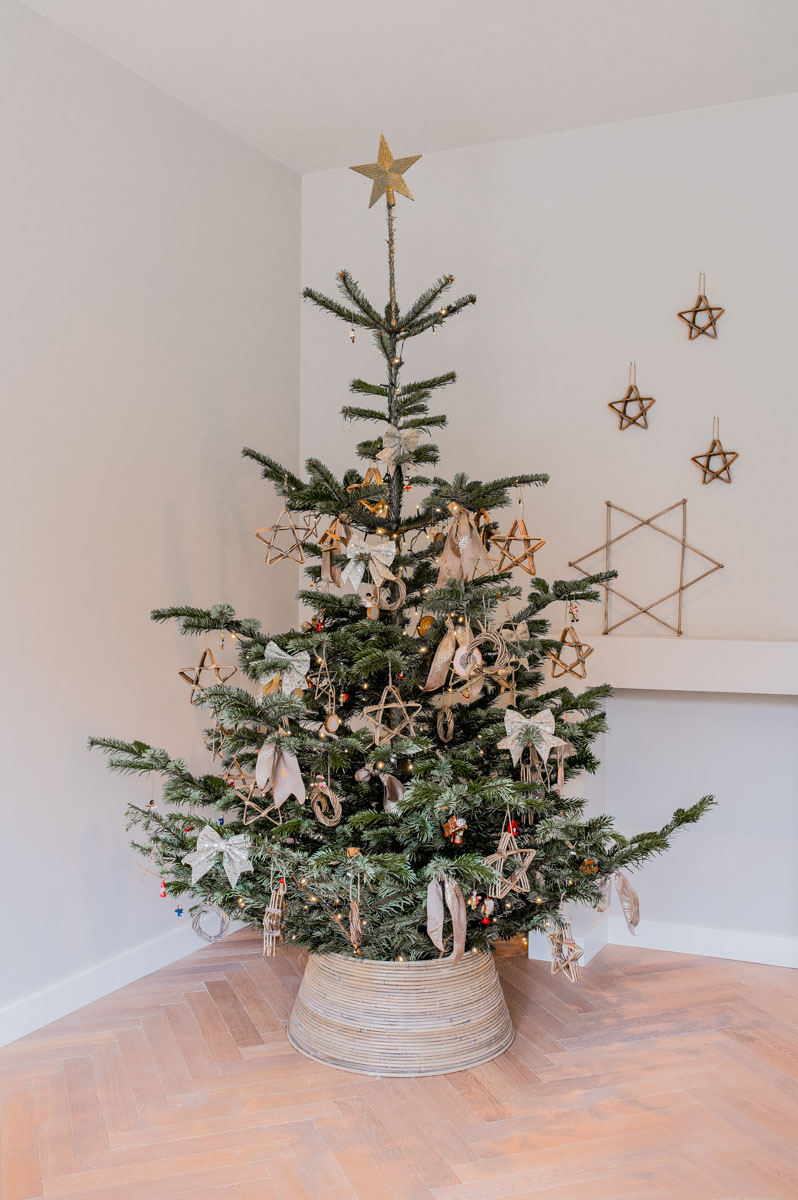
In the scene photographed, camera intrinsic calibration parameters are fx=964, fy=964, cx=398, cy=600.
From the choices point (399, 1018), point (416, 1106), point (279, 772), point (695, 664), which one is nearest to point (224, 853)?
point (279, 772)

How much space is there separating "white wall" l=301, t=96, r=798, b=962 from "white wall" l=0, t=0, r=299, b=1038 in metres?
0.79

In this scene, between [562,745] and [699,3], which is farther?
[699,3]

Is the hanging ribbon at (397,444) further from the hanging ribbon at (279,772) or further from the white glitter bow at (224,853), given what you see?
the white glitter bow at (224,853)

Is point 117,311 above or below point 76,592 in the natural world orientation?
above

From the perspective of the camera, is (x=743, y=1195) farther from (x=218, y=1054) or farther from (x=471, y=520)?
(x=471, y=520)

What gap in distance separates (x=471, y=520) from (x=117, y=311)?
136cm

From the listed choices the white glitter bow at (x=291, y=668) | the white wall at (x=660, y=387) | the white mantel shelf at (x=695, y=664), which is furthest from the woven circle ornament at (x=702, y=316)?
the white glitter bow at (x=291, y=668)

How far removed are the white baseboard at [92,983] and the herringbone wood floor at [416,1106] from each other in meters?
0.04

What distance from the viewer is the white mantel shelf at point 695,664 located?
2916 mm

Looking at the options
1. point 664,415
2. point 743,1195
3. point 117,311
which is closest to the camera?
point 743,1195

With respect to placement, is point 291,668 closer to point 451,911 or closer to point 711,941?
point 451,911

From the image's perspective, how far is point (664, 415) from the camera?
3.26 meters

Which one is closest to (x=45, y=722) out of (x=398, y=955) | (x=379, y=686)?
(x=379, y=686)

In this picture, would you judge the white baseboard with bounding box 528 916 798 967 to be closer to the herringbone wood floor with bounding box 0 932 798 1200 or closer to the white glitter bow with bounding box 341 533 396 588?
the herringbone wood floor with bounding box 0 932 798 1200
